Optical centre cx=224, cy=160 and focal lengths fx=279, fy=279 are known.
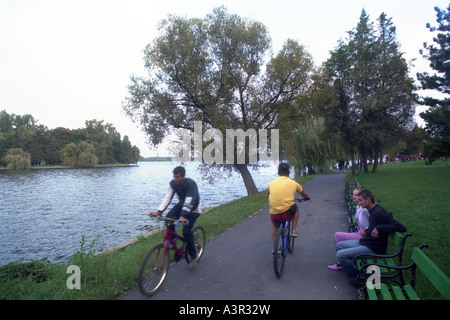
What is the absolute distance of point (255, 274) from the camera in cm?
455

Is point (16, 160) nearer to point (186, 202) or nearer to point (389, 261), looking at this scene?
point (186, 202)

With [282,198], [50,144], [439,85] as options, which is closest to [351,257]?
[282,198]

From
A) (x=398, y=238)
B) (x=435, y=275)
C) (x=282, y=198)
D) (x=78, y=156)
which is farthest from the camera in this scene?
(x=78, y=156)

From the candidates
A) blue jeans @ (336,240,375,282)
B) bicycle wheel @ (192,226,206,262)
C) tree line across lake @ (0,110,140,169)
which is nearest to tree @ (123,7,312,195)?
bicycle wheel @ (192,226,206,262)

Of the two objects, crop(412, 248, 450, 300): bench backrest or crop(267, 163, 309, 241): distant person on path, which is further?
crop(267, 163, 309, 241): distant person on path

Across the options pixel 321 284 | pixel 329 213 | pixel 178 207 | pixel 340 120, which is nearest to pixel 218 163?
pixel 329 213

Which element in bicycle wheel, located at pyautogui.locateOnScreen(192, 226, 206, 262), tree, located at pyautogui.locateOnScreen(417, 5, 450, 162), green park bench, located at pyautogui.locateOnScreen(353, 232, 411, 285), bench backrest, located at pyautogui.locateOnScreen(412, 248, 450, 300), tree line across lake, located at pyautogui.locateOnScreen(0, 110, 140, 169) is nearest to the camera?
bench backrest, located at pyautogui.locateOnScreen(412, 248, 450, 300)

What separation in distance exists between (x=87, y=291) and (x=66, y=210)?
57.3 feet

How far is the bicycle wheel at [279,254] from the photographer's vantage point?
4207 mm

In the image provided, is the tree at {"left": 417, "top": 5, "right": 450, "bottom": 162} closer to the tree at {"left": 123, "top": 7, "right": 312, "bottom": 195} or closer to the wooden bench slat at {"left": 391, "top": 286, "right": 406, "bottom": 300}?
the tree at {"left": 123, "top": 7, "right": 312, "bottom": 195}

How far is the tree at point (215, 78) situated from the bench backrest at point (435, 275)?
1155cm

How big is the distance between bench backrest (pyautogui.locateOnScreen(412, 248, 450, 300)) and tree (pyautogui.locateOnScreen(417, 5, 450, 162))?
68.3ft

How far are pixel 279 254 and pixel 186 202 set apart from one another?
5.68 feet

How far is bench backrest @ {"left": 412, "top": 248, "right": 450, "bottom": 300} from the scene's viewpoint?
236 centimetres
